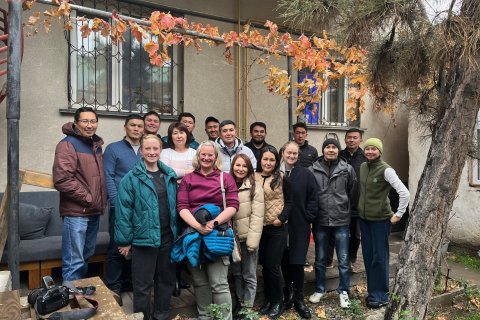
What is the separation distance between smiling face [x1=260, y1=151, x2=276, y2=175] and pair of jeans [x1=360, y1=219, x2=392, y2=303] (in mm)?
1337

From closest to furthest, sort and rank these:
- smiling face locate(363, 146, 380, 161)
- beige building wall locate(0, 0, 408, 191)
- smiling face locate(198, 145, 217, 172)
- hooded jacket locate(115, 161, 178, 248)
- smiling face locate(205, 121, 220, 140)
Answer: hooded jacket locate(115, 161, 178, 248) → smiling face locate(198, 145, 217, 172) → smiling face locate(363, 146, 380, 161) → beige building wall locate(0, 0, 408, 191) → smiling face locate(205, 121, 220, 140)

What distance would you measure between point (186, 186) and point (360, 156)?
2750 millimetres

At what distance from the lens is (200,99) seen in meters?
6.05

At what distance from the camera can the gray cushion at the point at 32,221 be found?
4.32m

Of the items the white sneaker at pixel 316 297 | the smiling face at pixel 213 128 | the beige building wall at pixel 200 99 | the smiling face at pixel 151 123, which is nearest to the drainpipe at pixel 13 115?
the smiling face at pixel 151 123

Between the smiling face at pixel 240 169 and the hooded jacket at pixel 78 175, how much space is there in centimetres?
123

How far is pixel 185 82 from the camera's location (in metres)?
5.90

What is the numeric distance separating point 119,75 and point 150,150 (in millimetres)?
2440

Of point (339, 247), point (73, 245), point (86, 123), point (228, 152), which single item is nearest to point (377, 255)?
point (339, 247)

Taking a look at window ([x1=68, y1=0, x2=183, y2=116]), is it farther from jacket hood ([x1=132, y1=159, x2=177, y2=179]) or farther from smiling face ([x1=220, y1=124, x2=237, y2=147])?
jacket hood ([x1=132, y1=159, x2=177, y2=179])

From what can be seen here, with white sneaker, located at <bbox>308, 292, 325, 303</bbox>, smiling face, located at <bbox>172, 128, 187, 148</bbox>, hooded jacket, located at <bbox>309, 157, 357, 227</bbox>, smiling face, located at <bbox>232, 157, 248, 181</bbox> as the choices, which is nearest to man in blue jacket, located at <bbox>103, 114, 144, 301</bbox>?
smiling face, located at <bbox>172, 128, 187, 148</bbox>

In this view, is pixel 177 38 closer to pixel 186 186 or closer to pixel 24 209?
pixel 186 186

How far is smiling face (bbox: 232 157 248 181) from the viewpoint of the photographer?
3818mm

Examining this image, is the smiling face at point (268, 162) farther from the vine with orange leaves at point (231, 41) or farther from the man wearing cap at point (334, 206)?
the vine with orange leaves at point (231, 41)
